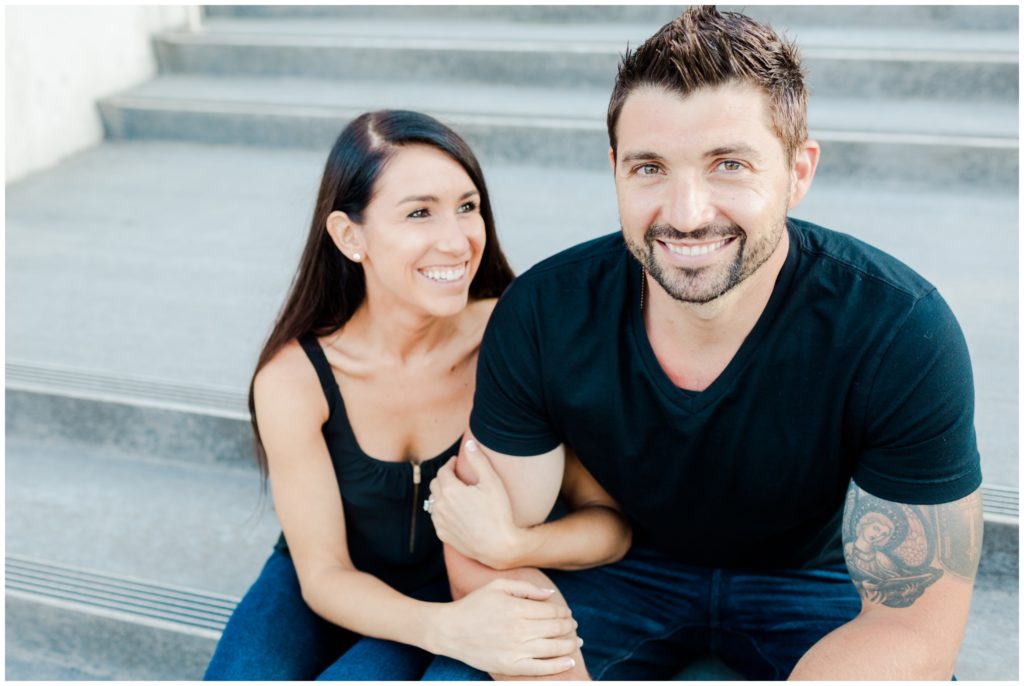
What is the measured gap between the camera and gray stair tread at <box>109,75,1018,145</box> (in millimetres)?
3076

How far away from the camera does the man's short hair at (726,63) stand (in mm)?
1212

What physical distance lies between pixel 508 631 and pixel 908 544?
1.88 ft

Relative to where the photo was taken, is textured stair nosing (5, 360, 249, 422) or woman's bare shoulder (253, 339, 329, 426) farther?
textured stair nosing (5, 360, 249, 422)

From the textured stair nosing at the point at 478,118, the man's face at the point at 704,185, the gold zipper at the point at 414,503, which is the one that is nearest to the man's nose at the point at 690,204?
the man's face at the point at 704,185

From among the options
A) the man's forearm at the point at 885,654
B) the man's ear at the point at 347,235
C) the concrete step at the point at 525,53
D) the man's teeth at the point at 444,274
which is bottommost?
the man's forearm at the point at 885,654

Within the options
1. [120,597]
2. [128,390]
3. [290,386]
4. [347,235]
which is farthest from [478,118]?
[120,597]

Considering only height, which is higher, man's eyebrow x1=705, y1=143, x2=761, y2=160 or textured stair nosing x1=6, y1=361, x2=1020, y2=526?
man's eyebrow x1=705, y1=143, x2=761, y2=160

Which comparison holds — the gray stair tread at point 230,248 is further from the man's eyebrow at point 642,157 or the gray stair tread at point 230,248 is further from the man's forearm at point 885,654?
the man's eyebrow at point 642,157

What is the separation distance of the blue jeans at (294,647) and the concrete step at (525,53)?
98.6 inches

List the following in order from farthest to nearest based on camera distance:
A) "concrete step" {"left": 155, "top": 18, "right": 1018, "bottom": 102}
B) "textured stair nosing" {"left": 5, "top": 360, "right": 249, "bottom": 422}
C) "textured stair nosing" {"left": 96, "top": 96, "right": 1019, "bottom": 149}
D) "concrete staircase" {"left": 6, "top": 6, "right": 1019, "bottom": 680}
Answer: "concrete step" {"left": 155, "top": 18, "right": 1018, "bottom": 102} < "textured stair nosing" {"left": 96, "top": 96, "right": 1019, "bottom": 149} < "textured stair nosing" {"left": 5, "top": 360, "right": 249, "bottom": 422} < "concrete staircase" {"left": 6, "top": 6, "right": 1019, "bottom": 680}

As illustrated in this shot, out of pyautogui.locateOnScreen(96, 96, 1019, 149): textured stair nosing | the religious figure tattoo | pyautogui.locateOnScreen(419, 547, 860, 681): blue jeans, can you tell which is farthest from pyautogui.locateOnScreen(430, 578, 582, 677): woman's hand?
pyautogui.locateOnScreen(96, 96, 1019, 149): textured stair nosing

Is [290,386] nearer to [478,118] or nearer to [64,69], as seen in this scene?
[478,118]

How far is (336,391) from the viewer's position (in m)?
1.60

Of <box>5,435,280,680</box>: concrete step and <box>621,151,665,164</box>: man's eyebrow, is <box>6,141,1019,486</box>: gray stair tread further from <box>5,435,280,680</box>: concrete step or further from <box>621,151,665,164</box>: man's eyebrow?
<box>621,151,665,164</box>: man's eyebrow
